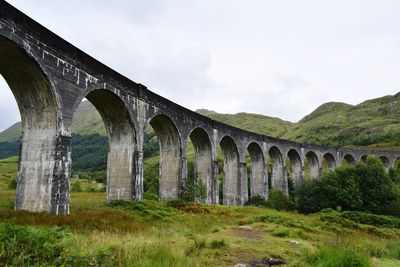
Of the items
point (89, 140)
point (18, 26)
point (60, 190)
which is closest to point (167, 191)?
point (60, 190)

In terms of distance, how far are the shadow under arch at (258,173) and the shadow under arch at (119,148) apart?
19810 millimetres

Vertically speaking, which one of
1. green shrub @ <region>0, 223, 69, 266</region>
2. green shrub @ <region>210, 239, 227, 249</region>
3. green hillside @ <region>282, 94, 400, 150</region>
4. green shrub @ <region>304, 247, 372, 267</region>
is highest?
green hillside @ <region>282, 94, 400, 150</region>

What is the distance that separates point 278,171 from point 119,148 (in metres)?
26.1

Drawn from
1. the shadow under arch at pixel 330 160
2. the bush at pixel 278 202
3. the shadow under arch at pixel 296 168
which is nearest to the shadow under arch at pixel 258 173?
the bush at pixel 278 202

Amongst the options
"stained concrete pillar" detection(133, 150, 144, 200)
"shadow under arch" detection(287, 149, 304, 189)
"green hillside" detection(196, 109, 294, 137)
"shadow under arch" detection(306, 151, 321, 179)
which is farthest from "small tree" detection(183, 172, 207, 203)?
"green hillside" detection(196, 109, 294, 137)

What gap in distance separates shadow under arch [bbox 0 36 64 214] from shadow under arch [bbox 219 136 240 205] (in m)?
21.0

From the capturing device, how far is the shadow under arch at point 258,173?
125 feet

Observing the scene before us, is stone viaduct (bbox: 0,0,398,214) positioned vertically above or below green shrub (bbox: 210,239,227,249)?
above

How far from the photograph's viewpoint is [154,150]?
4520 inches

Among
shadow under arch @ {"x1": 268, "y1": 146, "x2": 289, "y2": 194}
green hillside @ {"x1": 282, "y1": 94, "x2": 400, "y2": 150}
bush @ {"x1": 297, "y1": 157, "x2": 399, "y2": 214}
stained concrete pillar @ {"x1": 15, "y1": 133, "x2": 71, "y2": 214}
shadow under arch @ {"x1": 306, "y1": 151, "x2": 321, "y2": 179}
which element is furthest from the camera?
green hillside @ {"x1": 282, "y1": 94, "x2": 400, "y2": 150}

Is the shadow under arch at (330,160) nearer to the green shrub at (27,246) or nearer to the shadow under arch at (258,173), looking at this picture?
the shadow under arch at (258,173)

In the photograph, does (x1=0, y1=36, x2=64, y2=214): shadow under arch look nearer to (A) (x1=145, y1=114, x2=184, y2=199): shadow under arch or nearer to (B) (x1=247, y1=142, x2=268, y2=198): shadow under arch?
(A) (x1=145, y1=114, x2=184, y2=199): shadow under arch

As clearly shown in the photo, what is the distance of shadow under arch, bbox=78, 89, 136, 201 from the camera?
2039cm

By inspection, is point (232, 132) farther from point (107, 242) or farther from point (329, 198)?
point (107, 242)
